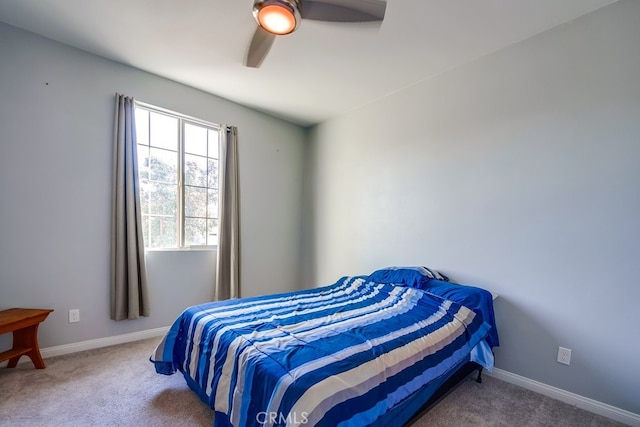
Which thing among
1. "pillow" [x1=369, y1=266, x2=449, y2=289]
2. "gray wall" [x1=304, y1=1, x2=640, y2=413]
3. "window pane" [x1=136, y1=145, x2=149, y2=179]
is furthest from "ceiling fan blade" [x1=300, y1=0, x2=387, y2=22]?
"window pane" [x1=136, y1=145, x2=149, y2=179]

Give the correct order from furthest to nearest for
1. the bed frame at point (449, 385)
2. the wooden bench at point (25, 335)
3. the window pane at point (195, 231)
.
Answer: the window pane at point (195, 231)
the wooden bench at point (25, 335)
the bed frame at point (449, 385)

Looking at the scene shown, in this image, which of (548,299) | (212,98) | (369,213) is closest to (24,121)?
(212,98)

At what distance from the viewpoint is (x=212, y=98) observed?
3.42m

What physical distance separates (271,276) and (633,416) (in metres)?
3.53

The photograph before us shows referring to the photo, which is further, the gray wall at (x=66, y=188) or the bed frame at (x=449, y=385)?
the gray wall at (x=66, y=188)

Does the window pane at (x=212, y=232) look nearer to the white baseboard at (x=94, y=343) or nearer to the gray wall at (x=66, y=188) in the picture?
the gray wall at (x=66, y=188)

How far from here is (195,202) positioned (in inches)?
132

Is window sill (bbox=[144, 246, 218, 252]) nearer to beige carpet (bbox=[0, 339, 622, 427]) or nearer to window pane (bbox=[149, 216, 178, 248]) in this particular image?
window pane (bbox=[149, 216, 178, 248])

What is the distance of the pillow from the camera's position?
98.6 inches

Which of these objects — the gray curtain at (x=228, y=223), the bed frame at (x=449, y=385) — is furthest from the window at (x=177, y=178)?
the bed frame at (x=449, y=385)

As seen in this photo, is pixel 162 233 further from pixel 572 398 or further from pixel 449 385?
pixel 572 398

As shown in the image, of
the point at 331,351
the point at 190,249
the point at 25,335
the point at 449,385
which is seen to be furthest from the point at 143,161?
the point at 449,385

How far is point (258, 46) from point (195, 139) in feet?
5.70

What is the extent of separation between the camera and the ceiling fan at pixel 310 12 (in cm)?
156
